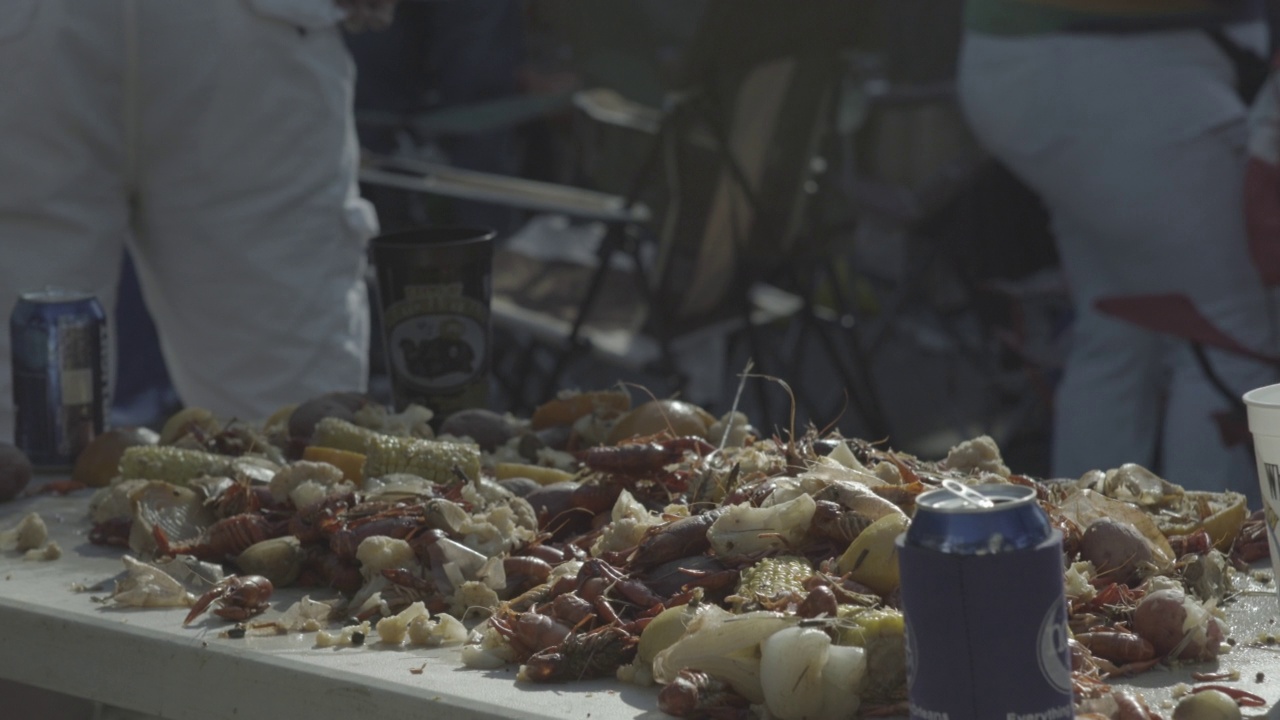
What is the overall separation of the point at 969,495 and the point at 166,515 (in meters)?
1.04

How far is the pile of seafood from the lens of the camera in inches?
46.0

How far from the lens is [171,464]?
1833 mm

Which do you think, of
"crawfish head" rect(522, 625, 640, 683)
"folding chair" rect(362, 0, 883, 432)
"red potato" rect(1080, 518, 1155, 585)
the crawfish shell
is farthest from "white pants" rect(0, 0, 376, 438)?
"red potato" rect(1080, 518, 1155, 585)

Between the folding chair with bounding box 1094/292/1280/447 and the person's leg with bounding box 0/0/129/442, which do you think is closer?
the person's leg with bounding box 0/0/129/442

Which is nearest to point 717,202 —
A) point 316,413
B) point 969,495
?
point 316,413

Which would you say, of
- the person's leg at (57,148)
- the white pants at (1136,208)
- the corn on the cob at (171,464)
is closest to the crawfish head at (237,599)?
the corn on the cob at (171,464)

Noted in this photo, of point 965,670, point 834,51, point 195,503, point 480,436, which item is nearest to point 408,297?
point 480,436

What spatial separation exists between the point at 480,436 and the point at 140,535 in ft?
1.51

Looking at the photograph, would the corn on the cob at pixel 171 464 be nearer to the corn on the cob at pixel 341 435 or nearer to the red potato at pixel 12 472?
the corn on the cob at pixel 341 435

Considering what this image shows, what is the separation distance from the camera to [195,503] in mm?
1735

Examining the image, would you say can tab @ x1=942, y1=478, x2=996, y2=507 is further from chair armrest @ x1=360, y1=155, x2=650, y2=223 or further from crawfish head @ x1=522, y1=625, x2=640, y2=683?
chair armrest @ x1=360, y1=155, x2=650, y2=223

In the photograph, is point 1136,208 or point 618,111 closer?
point 1136,208

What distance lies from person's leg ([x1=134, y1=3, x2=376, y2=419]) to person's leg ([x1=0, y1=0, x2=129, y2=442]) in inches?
3.2

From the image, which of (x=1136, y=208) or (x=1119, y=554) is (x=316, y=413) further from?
(x=1136, y=208)
